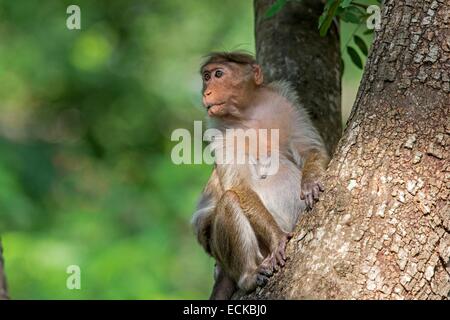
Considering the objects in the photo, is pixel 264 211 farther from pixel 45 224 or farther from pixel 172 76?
pixel 172 76

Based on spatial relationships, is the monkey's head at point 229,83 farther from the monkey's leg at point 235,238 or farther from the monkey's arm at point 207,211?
the monkey's leg at point 235,238

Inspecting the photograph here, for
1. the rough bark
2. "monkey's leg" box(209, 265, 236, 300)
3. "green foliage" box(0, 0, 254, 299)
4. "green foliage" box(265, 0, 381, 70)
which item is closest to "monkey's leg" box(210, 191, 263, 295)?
"monkey's leg" box(209, 265, 236, 300)

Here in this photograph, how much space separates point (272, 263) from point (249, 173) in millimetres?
1266

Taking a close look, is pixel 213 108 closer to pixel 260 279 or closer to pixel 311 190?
pixel 311 190

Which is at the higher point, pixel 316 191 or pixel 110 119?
pixel 316 191

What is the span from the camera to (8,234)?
32.9 feet

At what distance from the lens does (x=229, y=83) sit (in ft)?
22.7

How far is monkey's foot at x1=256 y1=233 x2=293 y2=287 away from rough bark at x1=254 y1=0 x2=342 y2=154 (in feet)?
4.97

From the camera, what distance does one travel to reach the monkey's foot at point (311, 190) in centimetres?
508

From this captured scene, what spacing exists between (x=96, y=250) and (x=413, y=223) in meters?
5.79

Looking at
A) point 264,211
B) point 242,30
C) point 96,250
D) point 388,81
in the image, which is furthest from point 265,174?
point 242,30

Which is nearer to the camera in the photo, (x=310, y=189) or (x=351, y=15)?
(x=310, y=189)

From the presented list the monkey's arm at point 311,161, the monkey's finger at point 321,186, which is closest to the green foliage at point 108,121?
the monkey's arm at point 311,161

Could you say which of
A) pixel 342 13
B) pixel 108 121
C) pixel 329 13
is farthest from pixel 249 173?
pixel 108 121
